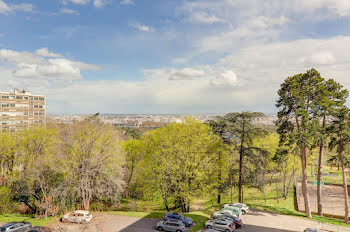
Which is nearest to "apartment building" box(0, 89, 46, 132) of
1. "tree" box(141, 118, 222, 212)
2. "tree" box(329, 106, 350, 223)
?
"tree" box(141, 118, 222, 212)

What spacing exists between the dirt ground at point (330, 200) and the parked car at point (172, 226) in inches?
869

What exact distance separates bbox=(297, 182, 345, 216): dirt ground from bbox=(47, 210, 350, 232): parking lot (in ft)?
31.6

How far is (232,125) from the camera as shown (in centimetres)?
2895

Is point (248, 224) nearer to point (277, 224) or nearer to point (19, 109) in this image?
point (277, 224)

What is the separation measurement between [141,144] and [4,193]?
19.5m

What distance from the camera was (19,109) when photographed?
9662cm

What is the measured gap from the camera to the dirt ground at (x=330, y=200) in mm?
32312

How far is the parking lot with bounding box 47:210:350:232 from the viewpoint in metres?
21.7

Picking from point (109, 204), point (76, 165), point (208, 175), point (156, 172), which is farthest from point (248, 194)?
point (76, 165)

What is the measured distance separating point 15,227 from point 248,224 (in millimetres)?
22622

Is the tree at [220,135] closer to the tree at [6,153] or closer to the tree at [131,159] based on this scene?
the tree at [131,159]

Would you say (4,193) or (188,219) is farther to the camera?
(4,193)

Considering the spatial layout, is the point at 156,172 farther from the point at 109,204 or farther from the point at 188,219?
the point at 109,204

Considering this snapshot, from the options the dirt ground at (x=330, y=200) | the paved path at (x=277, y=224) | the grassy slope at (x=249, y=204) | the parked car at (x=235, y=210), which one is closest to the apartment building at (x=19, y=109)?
the grassy slope at (x=249, y=204)
